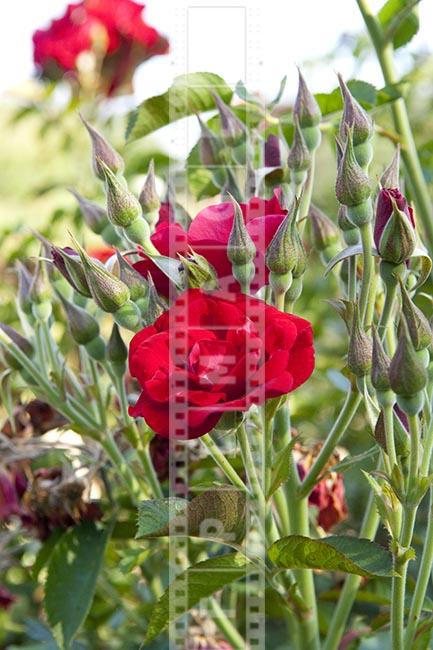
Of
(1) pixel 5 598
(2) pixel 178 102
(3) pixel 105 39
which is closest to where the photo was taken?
(2) pixel 178 102

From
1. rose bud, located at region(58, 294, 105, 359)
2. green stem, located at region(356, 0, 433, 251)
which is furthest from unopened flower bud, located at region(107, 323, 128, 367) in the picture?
green stem, located at region(356, 0, 433, 251)

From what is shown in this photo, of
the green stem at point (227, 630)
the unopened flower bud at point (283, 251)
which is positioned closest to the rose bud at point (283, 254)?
the unopened flower bud at point (283, 251)

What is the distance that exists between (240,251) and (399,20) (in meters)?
0.43

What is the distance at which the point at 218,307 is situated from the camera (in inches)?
21.3

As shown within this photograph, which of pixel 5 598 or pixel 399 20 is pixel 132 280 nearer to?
pixel 399 20

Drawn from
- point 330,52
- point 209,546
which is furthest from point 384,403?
point 330,52

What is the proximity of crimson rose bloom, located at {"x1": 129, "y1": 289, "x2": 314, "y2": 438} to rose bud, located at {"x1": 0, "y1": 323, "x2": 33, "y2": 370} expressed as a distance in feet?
0.67

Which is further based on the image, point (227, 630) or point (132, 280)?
point (227, 630)

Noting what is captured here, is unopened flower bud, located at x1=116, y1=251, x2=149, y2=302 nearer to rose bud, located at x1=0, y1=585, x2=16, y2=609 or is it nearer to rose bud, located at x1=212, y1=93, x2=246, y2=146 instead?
rose bud, located at x1=212, y1=93, x2=246, y2=146

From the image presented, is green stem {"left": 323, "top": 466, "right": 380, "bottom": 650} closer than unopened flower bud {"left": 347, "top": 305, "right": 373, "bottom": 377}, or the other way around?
unopened flower bud {"left": 347, "top": 305, "right": 373, "bottom": 377}

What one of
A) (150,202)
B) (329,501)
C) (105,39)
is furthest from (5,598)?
(105,39)

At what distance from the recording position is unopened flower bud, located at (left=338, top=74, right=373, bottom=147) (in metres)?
0.60

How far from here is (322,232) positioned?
2.36 feet

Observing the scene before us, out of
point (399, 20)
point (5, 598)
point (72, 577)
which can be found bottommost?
point (5, 598)
